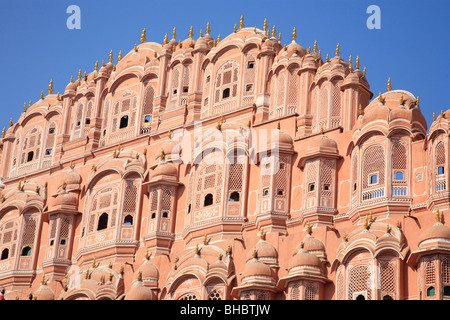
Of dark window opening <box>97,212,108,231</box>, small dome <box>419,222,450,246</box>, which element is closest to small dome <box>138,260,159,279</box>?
dark window opening <box>97,212,108,231</box>

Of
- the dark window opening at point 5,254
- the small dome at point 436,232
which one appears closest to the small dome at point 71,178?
the dark window opening at point 5,254

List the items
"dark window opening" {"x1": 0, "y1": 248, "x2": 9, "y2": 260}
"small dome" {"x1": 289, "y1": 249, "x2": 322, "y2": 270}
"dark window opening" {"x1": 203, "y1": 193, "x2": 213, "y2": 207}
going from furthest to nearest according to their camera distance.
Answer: "dark window opening" {"x1": 0, "y1": 248, "x2": 9, "y2": 260}
"dark window opening" {"x1": 203, "y1": 193, "x2": 213, "y2": 207}
"small dome" {"x1": 289, "y1": 249, "x2": 322, "y2": 270}

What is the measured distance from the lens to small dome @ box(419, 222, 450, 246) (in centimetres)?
3588

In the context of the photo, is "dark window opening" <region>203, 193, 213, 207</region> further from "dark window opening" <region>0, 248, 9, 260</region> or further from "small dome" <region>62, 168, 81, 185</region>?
"dark window opening" <region>0, 248, 9, 260</region>

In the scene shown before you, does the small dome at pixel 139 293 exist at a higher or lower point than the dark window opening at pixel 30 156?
lower

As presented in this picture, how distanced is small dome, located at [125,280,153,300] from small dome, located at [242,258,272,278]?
3846mm

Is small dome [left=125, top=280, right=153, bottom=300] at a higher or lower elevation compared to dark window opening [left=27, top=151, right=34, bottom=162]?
lower

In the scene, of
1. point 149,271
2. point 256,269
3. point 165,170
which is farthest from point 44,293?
point 256,269

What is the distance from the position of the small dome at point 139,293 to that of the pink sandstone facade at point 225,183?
0.05m

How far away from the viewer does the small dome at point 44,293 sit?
43.8m

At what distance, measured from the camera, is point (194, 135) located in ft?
149

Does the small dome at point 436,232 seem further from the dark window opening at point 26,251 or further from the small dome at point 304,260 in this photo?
the dark window opening at point 26,251

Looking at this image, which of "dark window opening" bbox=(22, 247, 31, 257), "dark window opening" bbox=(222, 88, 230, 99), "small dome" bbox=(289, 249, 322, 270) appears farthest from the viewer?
"dark window opening" bbox=(22, 247, 31, 257)

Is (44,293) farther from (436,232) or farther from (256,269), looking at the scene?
(436,232)
